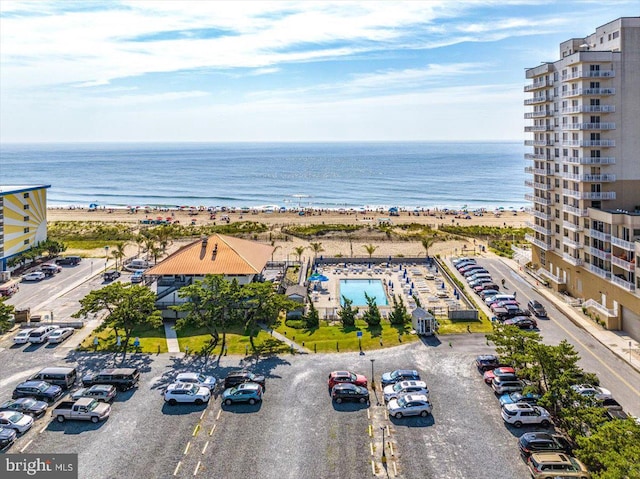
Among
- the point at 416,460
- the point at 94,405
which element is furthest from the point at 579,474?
the point at 94,405

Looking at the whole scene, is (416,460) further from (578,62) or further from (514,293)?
(578,62)

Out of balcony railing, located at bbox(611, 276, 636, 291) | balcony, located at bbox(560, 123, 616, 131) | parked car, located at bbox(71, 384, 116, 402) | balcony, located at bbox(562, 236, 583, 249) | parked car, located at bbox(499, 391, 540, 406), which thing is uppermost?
balcony, located at bbox(560, 123, 616, 131)

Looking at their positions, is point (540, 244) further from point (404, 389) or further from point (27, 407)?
point (27, 407)

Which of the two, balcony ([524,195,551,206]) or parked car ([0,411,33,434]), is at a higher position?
balcony ([524,195,551,206])

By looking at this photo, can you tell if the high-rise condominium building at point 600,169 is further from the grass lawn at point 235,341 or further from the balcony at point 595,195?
the grass lawn at point 235,341

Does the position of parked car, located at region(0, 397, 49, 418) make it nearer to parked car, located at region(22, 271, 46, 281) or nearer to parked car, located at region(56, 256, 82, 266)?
parked car, located at region(22, 271, 46, 281)

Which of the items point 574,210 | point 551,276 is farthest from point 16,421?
point 551,276

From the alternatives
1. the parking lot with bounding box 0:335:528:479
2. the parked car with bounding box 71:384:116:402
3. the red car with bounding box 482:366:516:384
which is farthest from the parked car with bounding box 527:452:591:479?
the parked car with bounding box 71:384:116:402
